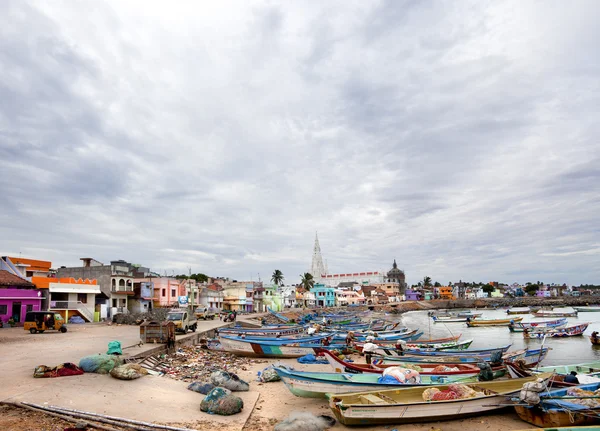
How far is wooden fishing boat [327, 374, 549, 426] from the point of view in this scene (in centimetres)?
1173

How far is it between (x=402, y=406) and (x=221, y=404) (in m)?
5.35

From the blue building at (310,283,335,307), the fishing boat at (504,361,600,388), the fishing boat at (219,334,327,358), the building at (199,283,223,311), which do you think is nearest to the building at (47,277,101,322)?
the fishing boat at (219,334,327,358)

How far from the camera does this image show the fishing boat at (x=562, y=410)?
443 inches

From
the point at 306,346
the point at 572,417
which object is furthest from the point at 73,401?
the point at 306,346

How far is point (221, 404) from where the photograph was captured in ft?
40.9

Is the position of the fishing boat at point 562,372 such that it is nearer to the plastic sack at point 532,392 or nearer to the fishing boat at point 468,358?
the plastic sack at point 532,392

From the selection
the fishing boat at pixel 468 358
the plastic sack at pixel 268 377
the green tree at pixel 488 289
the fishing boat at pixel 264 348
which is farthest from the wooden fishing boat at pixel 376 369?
the green tree at pixel 488 289

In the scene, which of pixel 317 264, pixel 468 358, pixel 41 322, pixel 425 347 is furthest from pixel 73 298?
pixel 317 264

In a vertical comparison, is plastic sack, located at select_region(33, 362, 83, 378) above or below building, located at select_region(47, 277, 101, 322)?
below

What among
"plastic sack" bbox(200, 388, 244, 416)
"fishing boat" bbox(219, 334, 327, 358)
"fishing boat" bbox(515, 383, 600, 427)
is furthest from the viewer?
"fishing boat" bbox(219, 334, 327, 358)

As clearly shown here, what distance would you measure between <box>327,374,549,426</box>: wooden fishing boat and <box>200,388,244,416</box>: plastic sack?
2.91 meters

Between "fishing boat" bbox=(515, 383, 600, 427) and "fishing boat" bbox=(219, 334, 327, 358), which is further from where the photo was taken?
"fishing boat" bbox=(219, 334, 327, 358)

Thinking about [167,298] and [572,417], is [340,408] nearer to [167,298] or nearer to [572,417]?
[572,417]

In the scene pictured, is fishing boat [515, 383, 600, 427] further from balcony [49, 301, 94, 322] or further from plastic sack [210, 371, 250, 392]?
balcony [49, 301, 94, 322]
